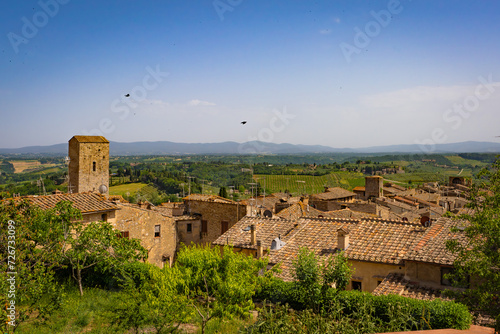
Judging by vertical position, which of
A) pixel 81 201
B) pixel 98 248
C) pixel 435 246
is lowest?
pixel 435 246

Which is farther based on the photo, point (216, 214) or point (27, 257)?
point (216, 214)

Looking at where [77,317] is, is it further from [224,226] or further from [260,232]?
[224,226]

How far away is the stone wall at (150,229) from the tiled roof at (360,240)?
6.42m

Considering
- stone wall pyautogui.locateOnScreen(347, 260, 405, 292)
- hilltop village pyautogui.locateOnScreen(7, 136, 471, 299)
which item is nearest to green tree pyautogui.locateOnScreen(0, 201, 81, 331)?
hilltop village pyautogui.locateOnScreen(7, 136, 471, 299)

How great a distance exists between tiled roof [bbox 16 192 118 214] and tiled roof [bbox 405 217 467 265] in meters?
10.2

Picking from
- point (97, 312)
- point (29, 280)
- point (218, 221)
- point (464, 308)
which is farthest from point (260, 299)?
point (218, 221)

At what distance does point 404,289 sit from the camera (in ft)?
36.7

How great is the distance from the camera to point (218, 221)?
20.8m

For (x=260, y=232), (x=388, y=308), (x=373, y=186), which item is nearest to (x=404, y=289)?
(x=388, y=308)

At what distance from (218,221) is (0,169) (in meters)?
69.6

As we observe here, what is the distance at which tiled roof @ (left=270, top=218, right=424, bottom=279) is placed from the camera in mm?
12805

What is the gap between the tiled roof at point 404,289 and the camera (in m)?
10.7

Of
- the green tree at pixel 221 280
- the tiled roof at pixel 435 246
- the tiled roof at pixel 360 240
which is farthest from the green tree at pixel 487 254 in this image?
the green tree at pixel 221 280

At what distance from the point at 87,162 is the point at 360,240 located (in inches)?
890
